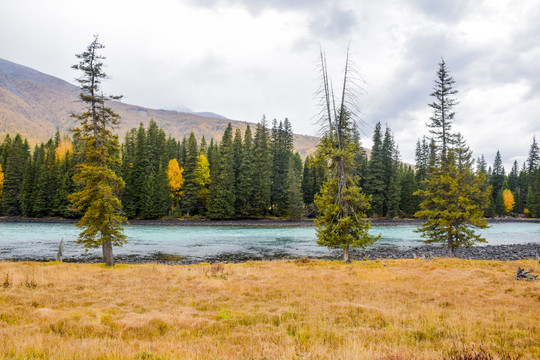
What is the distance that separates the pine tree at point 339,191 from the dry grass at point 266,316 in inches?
187

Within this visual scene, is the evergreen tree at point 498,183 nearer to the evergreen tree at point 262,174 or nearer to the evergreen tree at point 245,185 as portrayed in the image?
the evergreen tree at point 262,174

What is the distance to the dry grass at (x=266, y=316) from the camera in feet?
17.6

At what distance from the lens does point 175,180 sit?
64438 mm

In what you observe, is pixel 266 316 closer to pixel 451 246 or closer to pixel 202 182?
pixel 451 246

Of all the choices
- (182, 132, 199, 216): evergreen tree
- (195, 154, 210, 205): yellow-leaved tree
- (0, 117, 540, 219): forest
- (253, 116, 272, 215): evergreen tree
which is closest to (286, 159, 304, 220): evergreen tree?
(0, 117, 540, 219): forest

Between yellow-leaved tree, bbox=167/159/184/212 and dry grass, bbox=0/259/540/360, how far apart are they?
1981 inches

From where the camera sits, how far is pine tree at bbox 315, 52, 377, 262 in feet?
62.9

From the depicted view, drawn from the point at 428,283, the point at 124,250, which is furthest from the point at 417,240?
the point at 124,250

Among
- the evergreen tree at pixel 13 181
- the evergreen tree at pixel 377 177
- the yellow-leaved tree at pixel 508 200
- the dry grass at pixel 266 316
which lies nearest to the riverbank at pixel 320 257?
the dry grass at pixel 266 316

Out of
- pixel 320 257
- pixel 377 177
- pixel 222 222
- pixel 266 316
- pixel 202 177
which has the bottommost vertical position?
pixel 320 257

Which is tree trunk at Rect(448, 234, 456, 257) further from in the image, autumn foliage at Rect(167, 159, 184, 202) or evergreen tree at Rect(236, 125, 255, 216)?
autumn foliage at Rect(167, 159, 184, 202)

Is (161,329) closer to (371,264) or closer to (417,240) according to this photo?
(371,264)

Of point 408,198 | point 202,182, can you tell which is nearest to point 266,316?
point 202,182

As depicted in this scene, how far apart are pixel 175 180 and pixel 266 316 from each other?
60091mm
